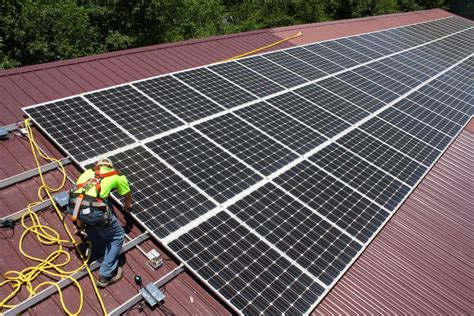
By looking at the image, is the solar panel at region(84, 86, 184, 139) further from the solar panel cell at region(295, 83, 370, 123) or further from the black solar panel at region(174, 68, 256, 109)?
the solar panel cell at region(295, 83, 370, 123)

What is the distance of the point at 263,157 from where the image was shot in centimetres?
1062

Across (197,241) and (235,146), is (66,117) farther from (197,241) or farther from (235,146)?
(197,241)

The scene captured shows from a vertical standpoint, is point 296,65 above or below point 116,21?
above

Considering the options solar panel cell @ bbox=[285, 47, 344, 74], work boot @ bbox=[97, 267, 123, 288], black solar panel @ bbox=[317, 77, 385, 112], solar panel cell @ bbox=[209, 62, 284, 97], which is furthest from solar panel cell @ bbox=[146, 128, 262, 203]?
solar panel cell @ bbox=[285, 47, 344, 74]

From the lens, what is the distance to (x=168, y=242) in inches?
305

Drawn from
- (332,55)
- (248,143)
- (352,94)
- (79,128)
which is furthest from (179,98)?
(332,55)

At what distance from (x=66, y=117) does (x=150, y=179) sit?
12.6 ft

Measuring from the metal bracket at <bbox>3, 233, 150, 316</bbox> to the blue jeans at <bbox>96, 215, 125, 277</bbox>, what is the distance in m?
0.35

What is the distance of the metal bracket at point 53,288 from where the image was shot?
6.20m

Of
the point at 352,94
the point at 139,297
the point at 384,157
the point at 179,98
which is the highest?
the point at 179,98

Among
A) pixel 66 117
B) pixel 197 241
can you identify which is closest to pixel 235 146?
pixel 197 241

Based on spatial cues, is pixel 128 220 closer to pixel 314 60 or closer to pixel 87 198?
pixel 87 198

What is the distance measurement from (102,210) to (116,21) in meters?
29.1

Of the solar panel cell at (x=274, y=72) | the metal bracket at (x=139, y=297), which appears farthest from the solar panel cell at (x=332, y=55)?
the metal bracket at (x=139, y=297)
